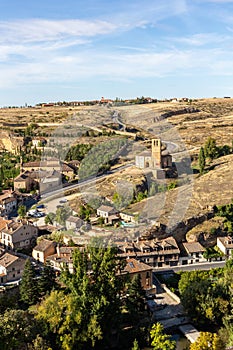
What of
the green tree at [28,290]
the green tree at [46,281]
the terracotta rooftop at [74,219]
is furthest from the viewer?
the terracotta rooftop at [74,219]

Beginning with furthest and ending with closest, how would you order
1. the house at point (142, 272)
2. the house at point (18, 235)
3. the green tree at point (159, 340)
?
the house at point (18, 235)
the house at point (142, 272)
the green tree at point (159, 340)

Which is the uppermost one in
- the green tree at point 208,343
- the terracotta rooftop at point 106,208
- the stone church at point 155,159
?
the stone church at point 155,159

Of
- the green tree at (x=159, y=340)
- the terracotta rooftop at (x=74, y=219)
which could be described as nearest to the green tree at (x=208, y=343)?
the green tree at (x=159, y=340)

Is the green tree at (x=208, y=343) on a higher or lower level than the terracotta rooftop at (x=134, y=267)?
lower

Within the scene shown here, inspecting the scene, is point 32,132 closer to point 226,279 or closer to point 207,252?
point 207,252

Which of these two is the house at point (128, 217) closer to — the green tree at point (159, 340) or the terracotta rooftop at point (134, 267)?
the terracotta rooftop at point (134, 267)

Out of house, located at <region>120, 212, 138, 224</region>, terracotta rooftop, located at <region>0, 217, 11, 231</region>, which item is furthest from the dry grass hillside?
terracotta rooftop, located at <region>0, 217, 11, 231</region>

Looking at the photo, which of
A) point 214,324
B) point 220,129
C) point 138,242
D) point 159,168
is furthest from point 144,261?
point 220,129

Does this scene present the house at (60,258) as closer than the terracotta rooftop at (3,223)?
Yes
